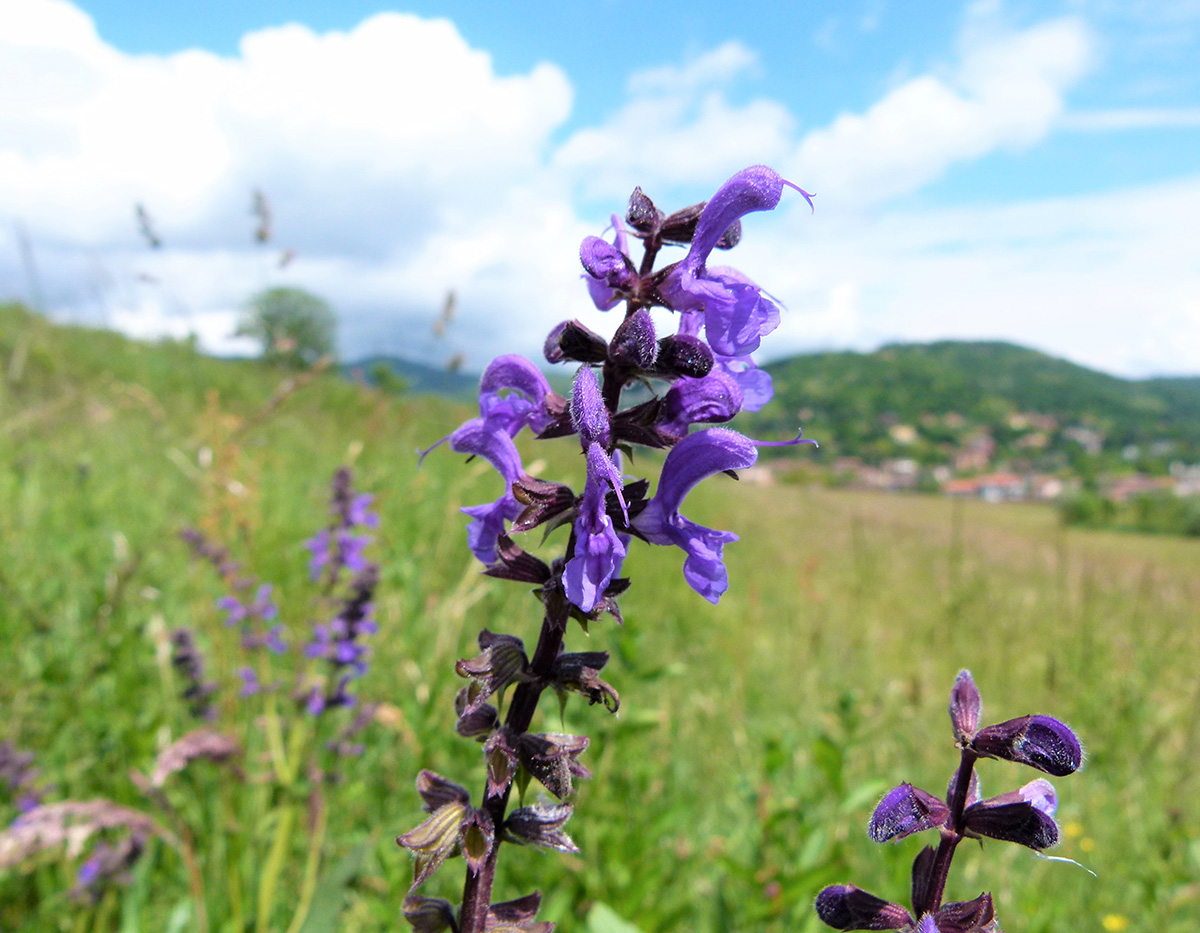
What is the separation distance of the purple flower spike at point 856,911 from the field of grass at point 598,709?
0.99 m

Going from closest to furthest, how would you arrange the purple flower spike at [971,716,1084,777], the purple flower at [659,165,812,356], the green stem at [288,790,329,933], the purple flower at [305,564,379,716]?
the purple flower spike at [971,716,1084,777] → the purple flower at [659,165,812,356] → the green stem at [288,790,329,933] → the purple flower at [305,564,379,716]

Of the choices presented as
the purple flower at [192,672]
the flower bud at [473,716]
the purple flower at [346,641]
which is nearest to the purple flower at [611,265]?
the flower bud at [473,716]

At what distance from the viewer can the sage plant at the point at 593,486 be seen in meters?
1.15

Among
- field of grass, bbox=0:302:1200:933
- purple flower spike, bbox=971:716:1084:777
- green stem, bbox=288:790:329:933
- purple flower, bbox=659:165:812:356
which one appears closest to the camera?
purple flower spike, bbox=971:716:1084:777

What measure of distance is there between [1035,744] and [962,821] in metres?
0.14

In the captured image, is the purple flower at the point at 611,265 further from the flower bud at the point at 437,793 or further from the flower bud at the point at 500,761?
the flower bud at the point at 437,793

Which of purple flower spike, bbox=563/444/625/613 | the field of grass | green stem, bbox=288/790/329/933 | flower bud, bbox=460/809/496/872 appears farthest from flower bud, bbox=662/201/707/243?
green stem, bbox=288/790/329/933

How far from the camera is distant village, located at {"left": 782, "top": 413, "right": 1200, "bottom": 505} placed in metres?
39.7

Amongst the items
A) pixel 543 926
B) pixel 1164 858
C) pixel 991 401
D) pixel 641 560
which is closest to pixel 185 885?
pixel 543 926

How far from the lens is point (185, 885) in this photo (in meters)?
2.73

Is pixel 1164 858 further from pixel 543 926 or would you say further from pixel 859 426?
pixel 859 426

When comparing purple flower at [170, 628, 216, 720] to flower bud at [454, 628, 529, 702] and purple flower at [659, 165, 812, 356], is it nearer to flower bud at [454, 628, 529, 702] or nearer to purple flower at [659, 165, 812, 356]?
flower bud at [454, 628, 529, 702]

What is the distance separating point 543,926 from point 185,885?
235 centimetres

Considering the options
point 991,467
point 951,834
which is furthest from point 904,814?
point 991,467
